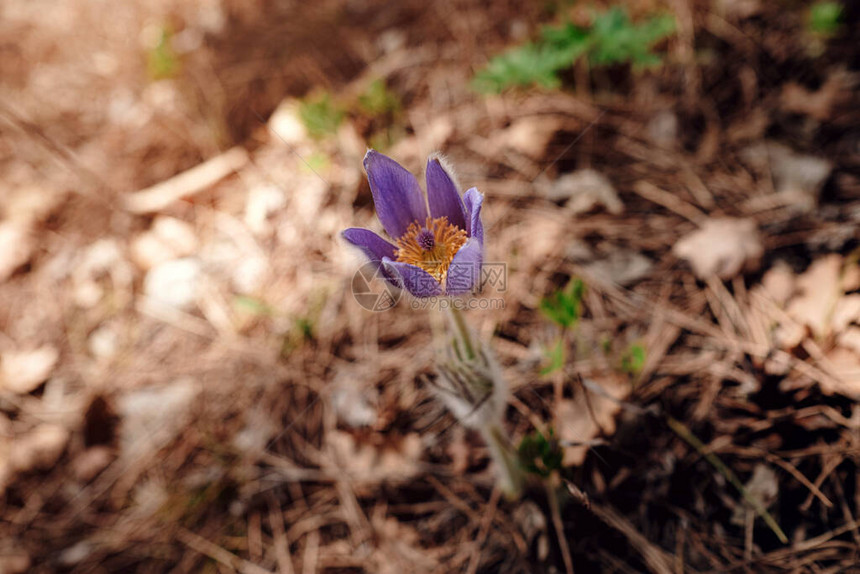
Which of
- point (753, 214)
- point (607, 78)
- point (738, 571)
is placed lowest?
point (738, 571)

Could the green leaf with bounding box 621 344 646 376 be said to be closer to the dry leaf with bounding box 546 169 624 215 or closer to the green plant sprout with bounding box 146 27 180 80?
the dry leaf with bounding box 546 169 624 215

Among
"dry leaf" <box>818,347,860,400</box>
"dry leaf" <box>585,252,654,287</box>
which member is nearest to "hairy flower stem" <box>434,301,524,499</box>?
"dry leaf" <box>585,252,654,287</box>

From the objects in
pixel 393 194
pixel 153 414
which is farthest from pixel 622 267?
pixel 153 414

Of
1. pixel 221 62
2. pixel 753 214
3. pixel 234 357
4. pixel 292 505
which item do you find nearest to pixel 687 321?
pixel 753 214

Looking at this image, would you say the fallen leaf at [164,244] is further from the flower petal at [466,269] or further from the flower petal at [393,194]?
the flower petal at [466,269]

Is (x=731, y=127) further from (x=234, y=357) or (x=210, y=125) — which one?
(x=210, y=125)

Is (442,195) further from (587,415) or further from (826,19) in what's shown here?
(826,19)

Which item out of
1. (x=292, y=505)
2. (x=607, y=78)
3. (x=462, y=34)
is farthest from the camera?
(x=462, y=34)
